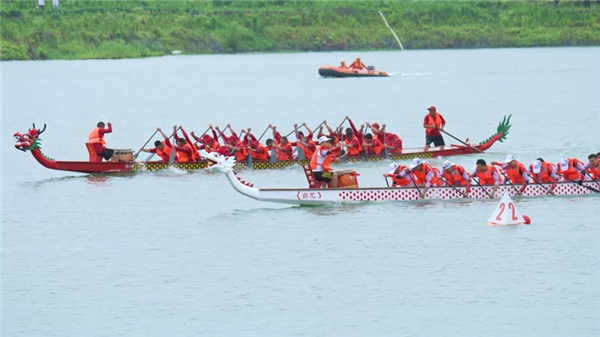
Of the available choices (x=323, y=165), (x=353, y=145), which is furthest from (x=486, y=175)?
(x=353, y=145)

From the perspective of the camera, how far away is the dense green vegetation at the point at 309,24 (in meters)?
95.2

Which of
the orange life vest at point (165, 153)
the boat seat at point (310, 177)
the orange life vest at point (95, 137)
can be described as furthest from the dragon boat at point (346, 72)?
the boat seat at point (310, 177)

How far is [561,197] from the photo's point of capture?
28.9 metres

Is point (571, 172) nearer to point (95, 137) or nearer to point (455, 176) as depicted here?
point (455, 176)

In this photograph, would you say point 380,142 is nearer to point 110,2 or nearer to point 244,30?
point 244,30

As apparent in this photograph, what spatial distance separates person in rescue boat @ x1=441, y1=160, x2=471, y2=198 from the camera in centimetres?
2781

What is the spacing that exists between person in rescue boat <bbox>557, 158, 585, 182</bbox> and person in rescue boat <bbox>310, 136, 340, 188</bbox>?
5.40 metres

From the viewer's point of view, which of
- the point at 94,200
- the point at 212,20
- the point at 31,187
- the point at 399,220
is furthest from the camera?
the point at 212,20

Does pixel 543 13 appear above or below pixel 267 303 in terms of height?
above

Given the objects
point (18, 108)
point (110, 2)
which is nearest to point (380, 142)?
point (18, 108)

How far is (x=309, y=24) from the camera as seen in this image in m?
100

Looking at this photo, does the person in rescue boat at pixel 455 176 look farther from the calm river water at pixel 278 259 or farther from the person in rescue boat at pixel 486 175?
the calm river water at pixel 278 259

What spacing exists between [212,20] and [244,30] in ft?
8.79

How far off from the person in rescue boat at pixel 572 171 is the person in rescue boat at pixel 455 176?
7.80ft
